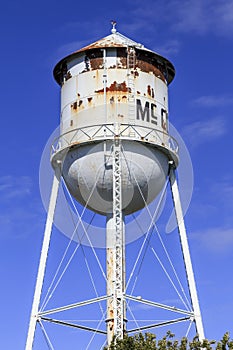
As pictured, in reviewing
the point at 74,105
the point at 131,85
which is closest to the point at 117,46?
the point at 131,85

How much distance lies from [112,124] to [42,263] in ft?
13.0

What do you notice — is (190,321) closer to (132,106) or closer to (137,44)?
(132,106)

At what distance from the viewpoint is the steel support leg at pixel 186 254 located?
20.1 metres

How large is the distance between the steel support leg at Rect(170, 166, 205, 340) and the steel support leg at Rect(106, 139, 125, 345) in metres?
1.66

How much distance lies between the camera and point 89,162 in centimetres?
2002

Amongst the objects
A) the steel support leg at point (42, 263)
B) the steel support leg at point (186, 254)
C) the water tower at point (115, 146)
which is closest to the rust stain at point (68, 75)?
the water tower at point (115, 146)

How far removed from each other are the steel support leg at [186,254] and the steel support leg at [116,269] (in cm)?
166

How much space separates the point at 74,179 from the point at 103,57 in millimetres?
3184

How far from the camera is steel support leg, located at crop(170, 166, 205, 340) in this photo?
2006 centimetres

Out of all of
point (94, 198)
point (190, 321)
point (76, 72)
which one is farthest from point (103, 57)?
point (190, 321)

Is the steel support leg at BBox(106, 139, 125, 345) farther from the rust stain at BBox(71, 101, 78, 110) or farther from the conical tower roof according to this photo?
the conical tower roof

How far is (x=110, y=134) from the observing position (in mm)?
19922

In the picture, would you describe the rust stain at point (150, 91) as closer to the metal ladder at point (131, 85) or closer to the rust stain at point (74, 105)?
the metal ladder at point (131, 85)

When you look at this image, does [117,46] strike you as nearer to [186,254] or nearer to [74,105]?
[74,105]
